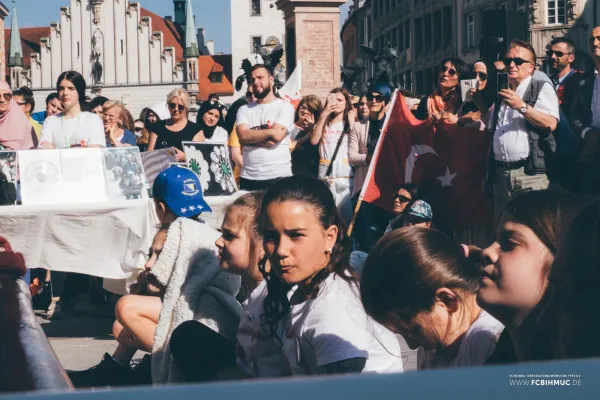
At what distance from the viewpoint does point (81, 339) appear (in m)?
6.68

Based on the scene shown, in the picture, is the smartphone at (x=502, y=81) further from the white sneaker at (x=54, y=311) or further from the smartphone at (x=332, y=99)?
the white sneaker at (x=54, y=311)

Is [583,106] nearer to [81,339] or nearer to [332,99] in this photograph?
[332,99]

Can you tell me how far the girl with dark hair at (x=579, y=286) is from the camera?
57.1 inches

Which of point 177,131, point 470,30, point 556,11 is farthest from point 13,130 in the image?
point 470,30

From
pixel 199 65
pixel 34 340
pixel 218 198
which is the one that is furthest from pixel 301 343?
pixel 199 65

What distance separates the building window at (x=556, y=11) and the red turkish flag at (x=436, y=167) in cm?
3583

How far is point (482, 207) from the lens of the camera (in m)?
7.18

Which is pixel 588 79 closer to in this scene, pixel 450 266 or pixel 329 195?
pixel 329 195

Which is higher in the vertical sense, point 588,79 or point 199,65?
point 199,65

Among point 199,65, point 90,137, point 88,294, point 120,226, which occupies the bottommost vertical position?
point 88,294

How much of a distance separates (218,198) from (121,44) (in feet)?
237

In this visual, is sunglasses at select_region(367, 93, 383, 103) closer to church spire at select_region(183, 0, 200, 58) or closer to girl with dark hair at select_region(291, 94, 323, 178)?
girl with dark hair at select_region(291, 94, 323, 178)

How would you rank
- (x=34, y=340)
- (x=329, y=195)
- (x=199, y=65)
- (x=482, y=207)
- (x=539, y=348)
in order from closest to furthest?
(x=34, y=340) < (x=539, y=348) < (x=329, y=195) < (x=482, y=207) < (x=199, y=65)

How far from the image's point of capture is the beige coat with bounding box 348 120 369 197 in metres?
8.62
